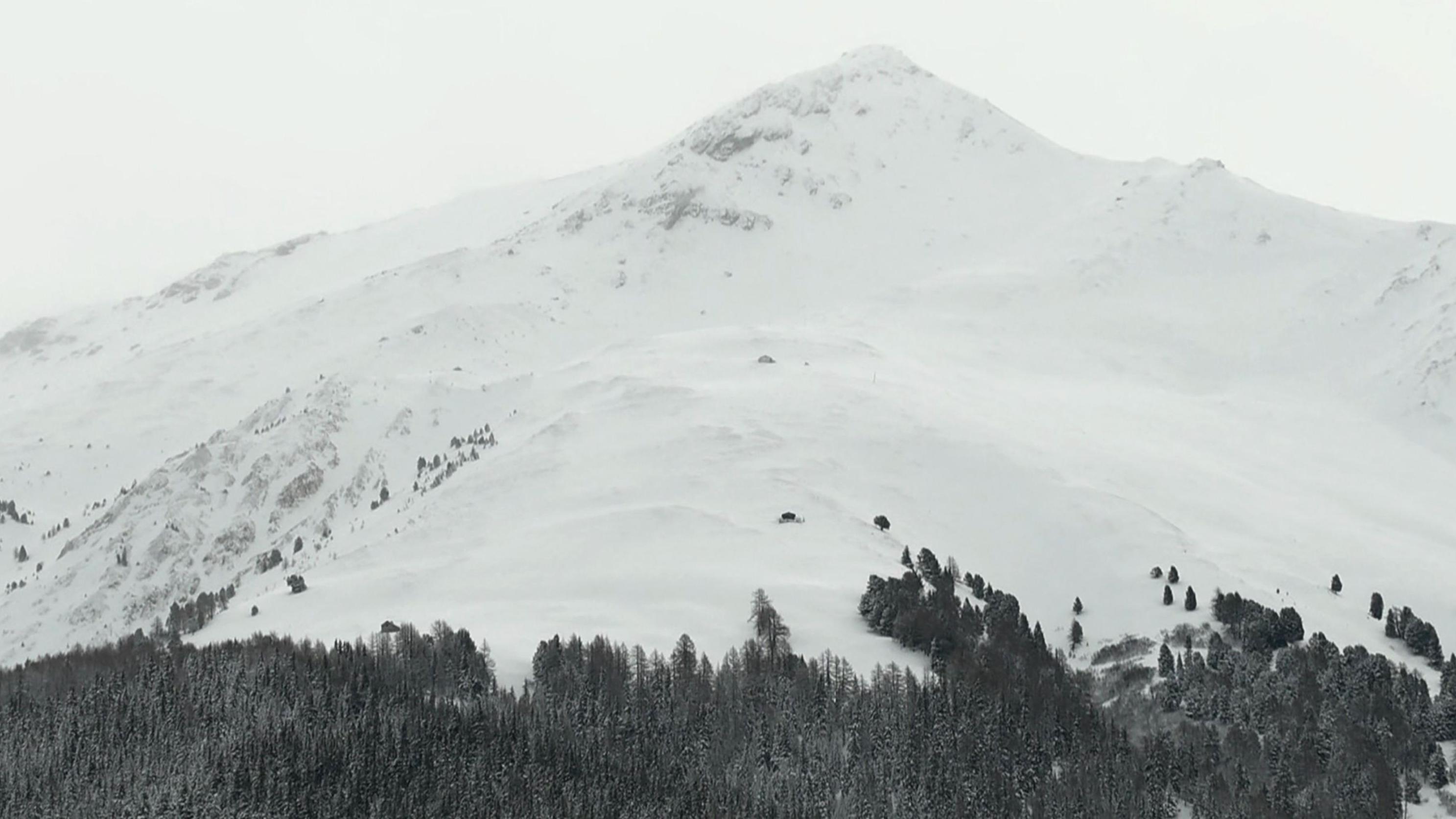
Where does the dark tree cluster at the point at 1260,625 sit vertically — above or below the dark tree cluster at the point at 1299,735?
above

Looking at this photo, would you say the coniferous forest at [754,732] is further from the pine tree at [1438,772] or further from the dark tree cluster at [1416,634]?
the dark tree cluster at [1416,634]

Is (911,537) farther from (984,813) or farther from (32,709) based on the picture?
(32,709)

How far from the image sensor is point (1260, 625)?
122m

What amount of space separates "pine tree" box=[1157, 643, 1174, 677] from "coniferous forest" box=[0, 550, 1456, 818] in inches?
13.3

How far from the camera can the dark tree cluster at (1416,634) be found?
122625mm

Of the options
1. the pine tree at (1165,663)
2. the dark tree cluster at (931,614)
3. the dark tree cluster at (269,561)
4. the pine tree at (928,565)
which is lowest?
the pine tree at (1165,663)

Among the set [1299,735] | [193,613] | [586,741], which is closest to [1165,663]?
[1299,735]

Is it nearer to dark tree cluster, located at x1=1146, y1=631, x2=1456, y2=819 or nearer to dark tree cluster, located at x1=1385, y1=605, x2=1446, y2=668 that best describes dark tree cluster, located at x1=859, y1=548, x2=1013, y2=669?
dark tree cluster, located at x1=1146, y1=631, x2=1456, y2=819

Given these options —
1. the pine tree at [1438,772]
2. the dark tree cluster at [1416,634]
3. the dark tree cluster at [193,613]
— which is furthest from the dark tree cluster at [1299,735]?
the dark tree cluster at [193,613]

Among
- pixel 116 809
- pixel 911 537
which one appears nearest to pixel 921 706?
pixel 911 537

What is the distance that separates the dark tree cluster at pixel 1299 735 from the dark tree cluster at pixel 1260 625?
1.91 metres

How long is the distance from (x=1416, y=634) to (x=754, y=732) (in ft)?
213

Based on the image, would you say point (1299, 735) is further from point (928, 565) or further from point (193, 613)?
point (193, 613)

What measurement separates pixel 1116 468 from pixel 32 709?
132m
